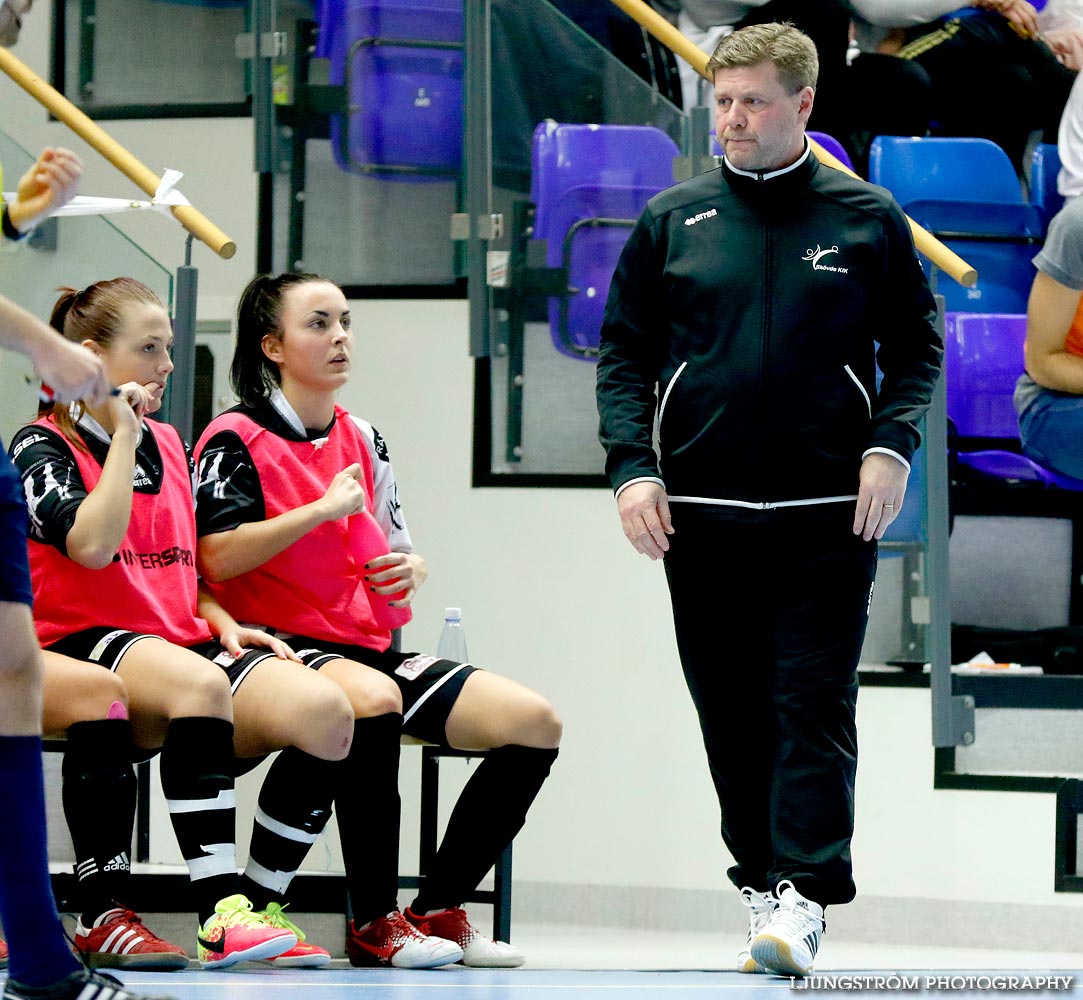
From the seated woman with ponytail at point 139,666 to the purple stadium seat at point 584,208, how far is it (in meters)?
1.22

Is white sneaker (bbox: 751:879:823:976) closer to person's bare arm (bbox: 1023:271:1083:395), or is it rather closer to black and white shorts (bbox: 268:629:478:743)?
black and white shorts (bbox: 268:629:478:743)

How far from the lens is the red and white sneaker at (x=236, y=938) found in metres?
2.57

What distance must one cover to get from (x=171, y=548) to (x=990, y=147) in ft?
10.1

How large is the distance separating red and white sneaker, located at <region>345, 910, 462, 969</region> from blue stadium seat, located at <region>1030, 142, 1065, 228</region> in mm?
3208

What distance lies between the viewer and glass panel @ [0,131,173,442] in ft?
11.5

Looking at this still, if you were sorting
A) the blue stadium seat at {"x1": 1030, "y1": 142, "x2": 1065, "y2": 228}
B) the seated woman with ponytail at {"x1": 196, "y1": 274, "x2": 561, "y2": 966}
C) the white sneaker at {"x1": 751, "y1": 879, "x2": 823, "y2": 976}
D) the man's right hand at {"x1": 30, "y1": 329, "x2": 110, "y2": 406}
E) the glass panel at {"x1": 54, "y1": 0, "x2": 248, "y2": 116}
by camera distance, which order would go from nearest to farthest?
1. the man's right hand at {"x1": 30, "y1": 329, "x2": 110, "y2": 406}
2. the white sneaker at {"x1": 751, "y1": 879, "x2": 823, "y2": 976}
3. the seated woman with ponytail at {"x1": 196, "y1": 274, "x2": 561, "y2": 966}
4. the glass panel at {"x1": 54, "y1": 0, "x2": 248, "y2": 116}
5. the blue stadium seat at {"x1": 1030, "y1": 142, "x2": 1065, "y2": 228}

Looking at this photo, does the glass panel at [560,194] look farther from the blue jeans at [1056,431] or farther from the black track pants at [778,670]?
the black track pants at [778,670]

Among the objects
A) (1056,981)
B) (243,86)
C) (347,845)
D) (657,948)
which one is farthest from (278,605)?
(243,86)

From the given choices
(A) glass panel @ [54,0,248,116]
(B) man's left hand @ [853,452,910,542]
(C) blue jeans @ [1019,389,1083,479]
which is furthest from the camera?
(A) glass panel @ [54,0,248,116]

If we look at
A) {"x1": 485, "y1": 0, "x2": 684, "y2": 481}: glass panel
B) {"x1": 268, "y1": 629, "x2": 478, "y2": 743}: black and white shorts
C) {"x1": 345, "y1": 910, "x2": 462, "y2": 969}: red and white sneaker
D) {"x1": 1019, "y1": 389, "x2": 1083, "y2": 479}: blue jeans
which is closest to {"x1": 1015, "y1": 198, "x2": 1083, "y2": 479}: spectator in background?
{"x1": 1019, "y1": 389, "x2": 1083, "y2": 479}: blue jeans

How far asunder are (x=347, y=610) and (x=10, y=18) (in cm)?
251

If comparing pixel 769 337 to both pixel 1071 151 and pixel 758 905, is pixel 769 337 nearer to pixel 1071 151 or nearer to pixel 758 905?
pixel 758 905

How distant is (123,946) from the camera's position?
2.56m

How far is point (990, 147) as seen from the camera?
5.02m
